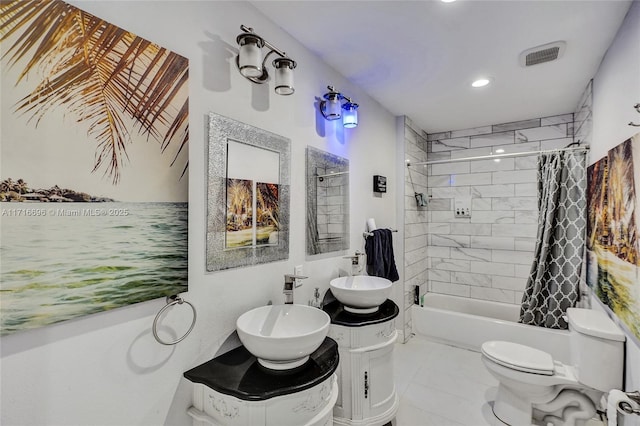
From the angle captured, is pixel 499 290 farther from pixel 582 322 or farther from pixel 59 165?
pixel 59 165

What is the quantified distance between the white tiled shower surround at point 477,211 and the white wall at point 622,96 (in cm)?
130

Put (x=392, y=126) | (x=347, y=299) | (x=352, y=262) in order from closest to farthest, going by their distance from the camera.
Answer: (x=347, y=299), (x=352, y=262), (x=392, y=126)

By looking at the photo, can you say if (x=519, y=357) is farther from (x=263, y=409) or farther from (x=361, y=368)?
(x=263, y=409)

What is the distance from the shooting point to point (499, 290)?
12.2 feet

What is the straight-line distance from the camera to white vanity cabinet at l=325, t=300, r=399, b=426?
1.93 metres

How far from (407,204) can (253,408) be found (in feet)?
9.07

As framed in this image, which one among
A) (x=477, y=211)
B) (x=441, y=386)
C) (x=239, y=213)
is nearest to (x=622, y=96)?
(x=477, y=211)

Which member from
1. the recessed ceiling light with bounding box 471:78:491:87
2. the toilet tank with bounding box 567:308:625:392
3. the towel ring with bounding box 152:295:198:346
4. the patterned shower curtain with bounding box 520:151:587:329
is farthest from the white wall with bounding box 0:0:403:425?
the patterned shower curtain with bounding box 520:151:587:329

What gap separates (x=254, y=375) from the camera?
1327 millimetres

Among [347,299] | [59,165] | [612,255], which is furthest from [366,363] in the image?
[59,165]

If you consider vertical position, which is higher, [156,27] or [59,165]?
[156,27]

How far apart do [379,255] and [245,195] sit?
156cm

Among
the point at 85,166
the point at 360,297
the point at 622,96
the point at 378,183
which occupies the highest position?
the point at 622,96

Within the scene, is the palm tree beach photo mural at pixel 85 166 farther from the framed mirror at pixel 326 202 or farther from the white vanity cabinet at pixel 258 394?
the framed mirror at pixel 326 202
